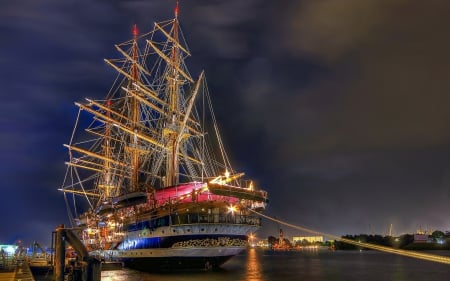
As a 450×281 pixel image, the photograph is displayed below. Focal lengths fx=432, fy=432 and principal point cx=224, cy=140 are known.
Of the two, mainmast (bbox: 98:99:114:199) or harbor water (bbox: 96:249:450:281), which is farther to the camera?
mainmast (bbox: 98:99:114:199)

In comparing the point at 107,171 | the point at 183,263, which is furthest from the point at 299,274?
the point at 107,171

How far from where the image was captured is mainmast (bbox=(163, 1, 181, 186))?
71.1 metres

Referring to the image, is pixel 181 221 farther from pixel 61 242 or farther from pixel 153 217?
pixel 61 242

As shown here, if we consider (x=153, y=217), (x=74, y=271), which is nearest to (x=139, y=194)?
(x=153, y=217)

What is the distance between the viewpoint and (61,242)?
2933 centimetres

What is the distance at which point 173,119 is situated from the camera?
73.1 metres

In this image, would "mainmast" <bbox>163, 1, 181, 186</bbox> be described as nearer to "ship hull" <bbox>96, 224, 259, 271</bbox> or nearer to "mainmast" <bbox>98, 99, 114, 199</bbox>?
"ship hull" <bbox>96, 224, 259, 271</bbox>

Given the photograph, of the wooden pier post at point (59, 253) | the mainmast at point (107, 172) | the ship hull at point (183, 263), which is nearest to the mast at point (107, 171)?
the mainmast at point (107, 172)

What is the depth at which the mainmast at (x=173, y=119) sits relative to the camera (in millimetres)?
71125

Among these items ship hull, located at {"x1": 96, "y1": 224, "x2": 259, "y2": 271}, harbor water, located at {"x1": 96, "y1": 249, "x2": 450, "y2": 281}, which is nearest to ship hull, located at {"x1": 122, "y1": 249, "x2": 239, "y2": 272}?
ship hull, located at {"x1": 96, "y1": 224, "x2": 259, "y2": 271}

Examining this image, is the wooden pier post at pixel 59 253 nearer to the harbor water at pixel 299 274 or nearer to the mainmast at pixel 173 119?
the harbor water at pixel 299 274

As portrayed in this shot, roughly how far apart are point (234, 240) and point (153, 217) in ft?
38.2

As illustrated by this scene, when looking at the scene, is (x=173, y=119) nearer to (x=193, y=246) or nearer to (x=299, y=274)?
(x=193, y=246)

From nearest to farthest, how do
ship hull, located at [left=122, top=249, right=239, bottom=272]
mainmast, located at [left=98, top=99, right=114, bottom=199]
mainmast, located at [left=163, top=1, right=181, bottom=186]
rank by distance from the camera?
ship hull, located at [left=122, top=249, right=239, bottom=272] < mainmast, located at [left=163, top=1, right=181, bottom=186] < mainmast, located at [left=98, top=99, right=114, bottom=199]
